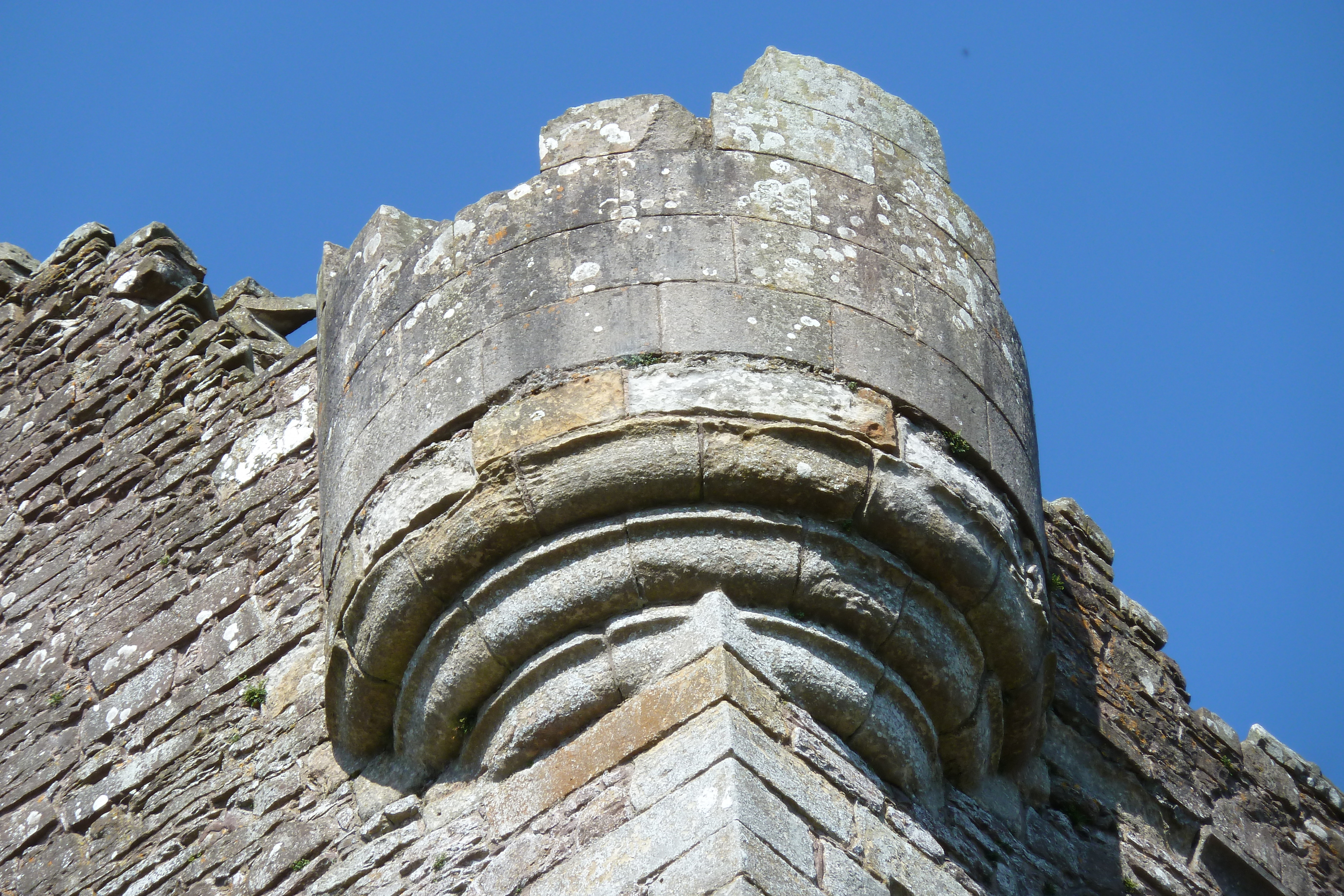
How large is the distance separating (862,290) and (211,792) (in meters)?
2.39

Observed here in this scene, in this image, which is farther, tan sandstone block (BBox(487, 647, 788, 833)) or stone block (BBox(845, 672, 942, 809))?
stone block (BBox(845, 672, 942, 809))

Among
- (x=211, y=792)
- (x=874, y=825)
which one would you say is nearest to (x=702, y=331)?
(x=874, y=825)

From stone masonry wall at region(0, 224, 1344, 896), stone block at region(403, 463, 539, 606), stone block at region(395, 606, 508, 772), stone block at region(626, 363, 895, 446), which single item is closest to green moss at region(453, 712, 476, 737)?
stone block at region(395, 606, 508, 772)

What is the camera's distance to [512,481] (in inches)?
182

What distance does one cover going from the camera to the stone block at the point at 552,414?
4625mm

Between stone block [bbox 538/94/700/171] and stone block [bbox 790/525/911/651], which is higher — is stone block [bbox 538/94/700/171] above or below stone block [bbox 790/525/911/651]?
above

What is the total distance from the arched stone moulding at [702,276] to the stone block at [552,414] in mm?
79

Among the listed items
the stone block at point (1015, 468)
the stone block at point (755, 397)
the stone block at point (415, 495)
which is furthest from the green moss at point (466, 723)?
the stone block at point (1015, 468)

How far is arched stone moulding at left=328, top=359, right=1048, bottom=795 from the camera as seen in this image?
455 cm

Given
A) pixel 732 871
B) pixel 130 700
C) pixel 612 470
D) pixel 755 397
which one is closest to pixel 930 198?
pixel 755 397

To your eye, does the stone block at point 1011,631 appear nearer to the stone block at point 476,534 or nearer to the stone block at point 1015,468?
the stone block at point 1015,468

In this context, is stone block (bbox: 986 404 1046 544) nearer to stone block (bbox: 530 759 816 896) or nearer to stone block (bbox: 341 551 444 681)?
stone block (bbox: 530 759 816 896)

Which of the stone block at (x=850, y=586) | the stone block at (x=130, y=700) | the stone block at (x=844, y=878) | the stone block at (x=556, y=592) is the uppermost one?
the stone block at (x=130, y=700)

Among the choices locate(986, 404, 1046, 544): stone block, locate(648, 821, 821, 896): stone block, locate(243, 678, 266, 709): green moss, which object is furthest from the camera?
locate(243, 678, 266, 709): green moss
